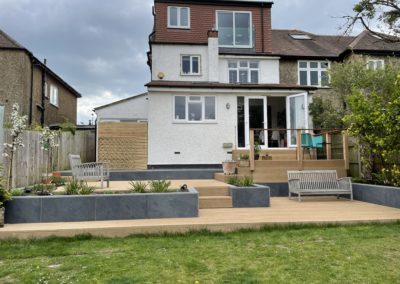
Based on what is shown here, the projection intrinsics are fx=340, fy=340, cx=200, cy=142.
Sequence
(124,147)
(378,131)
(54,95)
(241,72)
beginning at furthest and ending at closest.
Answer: (54,95) → (241,72) → (124,147) → (378,131)

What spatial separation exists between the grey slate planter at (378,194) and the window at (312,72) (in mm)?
11884

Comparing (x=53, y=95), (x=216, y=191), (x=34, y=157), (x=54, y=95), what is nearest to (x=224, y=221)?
(x=216, y=191)

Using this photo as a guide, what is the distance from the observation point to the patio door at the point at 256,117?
15.1 metres

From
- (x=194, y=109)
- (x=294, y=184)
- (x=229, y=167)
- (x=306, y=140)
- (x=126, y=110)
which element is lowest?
(x=294, y=184)

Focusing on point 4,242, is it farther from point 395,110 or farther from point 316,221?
point 395,110

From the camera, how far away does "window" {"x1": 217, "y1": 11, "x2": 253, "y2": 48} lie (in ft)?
63.5

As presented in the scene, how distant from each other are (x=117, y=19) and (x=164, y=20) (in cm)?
378

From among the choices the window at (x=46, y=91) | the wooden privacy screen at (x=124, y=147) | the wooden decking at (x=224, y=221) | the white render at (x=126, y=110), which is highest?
the window at (x=46, y=91)

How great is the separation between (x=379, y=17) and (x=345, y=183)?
6.29 m

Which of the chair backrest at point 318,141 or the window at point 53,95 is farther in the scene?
the window at point 53,95

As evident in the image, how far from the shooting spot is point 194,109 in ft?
49.1

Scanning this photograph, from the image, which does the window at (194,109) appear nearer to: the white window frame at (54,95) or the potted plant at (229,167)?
the potted plant at (229,167)

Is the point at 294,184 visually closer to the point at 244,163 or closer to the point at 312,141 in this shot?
the point at 244,163

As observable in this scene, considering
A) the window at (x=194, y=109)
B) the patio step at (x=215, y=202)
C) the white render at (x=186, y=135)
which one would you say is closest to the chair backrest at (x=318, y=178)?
the patio step at (x=215, y=202)
